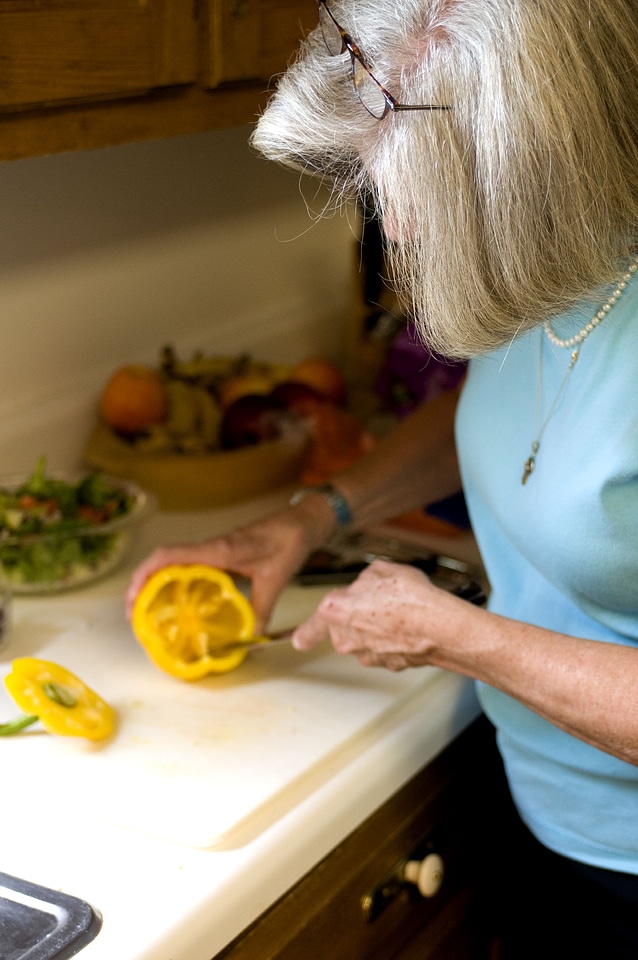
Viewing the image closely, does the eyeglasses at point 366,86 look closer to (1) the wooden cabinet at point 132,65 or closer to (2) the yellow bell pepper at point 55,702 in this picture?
(1) the wooden cabinet at point 132,65

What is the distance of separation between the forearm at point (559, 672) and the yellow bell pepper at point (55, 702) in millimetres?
319

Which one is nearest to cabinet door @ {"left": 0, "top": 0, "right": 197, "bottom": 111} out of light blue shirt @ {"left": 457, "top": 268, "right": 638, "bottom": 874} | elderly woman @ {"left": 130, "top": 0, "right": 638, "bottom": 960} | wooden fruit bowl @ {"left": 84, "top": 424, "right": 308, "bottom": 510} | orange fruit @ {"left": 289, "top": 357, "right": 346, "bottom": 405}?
elderly woman @ {"left": 130, "top": 0, "right": 638, "bottom": 960}

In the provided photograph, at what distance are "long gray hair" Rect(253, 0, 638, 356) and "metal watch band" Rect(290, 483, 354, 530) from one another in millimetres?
471

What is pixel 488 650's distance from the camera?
92 cm

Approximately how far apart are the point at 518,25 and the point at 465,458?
47 centimetres

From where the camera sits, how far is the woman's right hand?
1.15 m

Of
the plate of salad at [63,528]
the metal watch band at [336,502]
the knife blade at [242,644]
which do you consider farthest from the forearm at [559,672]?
the plate of salad at [63,528]

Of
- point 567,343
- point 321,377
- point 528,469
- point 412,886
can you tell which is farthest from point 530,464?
point 321,377

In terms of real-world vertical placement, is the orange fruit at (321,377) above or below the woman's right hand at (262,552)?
above

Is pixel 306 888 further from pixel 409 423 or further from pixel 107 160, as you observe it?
pixel 107 160

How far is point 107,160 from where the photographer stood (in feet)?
4.75

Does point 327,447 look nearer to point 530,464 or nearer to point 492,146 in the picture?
point 530,464

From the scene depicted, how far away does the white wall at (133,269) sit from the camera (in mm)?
1378

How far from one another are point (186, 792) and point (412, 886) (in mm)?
309
